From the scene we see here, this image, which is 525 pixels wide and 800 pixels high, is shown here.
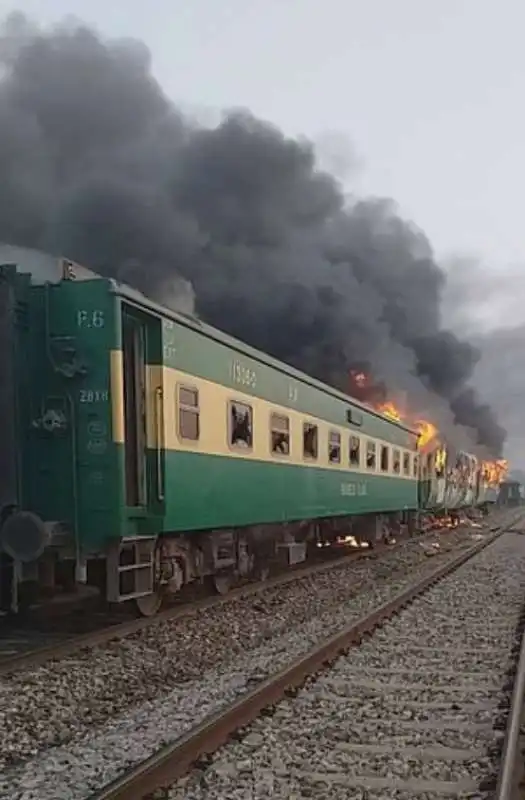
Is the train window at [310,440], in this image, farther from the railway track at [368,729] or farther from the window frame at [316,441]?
the railway track at [368,729]

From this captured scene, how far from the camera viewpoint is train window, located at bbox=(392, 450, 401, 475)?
2678cm

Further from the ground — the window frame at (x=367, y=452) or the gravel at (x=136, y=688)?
the window frame at (x=367, y=452)

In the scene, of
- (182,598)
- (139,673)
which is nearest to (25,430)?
→ (139,673)

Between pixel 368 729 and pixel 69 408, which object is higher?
pixel 69 408

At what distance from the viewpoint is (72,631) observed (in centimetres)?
1084

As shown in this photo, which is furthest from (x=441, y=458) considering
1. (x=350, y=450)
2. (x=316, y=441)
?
(x=316, y=441)

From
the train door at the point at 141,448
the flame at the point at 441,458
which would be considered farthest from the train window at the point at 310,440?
the flame at the point at 441,458

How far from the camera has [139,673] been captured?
332 inches

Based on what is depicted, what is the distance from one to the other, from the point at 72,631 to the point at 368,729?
5115 millimetres

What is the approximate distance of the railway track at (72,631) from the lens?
8851 millimetres

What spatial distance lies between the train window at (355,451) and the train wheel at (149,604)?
9.77 m

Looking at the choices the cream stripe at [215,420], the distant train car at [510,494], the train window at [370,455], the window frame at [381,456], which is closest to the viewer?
the cream stripe at [215,420]

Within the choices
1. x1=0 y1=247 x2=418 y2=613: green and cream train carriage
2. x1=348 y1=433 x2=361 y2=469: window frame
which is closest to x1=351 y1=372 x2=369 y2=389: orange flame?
x1=348 y1=433 x2=361 y2=469: window frame

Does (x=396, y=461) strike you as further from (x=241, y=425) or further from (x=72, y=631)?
(x=72, y=631)
